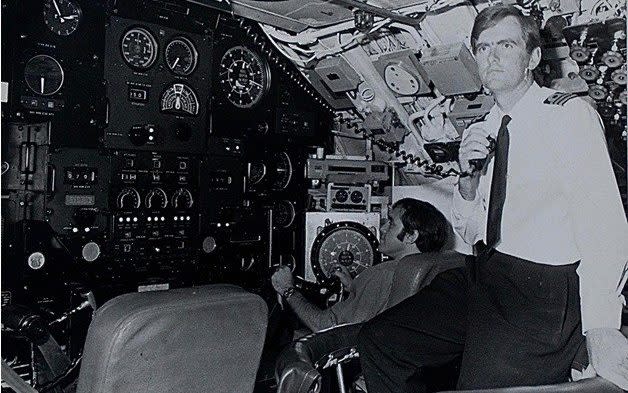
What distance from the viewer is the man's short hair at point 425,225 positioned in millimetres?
2986

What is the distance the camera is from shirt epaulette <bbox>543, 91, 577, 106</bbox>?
6.75 feet

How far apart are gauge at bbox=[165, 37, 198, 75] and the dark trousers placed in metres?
2.34

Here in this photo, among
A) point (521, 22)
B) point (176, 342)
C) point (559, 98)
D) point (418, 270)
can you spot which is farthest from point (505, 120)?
point (176, 342)

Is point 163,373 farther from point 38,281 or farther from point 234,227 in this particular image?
point 234,227

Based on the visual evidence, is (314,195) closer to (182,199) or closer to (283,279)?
(182,199)

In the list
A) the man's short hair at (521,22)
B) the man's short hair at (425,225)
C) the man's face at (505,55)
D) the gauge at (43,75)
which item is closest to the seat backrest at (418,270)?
the man's short hair at (425,225)

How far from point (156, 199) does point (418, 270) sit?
1.87m

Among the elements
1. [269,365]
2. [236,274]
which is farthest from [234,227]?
[269,365]

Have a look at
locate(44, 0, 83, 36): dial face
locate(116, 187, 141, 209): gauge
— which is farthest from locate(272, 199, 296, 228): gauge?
locate(44, 0, 83, 36): dial face

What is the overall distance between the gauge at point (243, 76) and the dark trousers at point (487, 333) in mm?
2347

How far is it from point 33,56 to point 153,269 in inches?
52.7

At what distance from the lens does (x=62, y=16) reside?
333cm

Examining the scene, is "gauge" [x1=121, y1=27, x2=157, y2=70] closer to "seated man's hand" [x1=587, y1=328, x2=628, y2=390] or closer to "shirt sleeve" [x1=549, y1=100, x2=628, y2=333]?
"shirt sleeve" [x1=549, y1=100, x2=628, y2=333]

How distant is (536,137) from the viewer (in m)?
2.10
